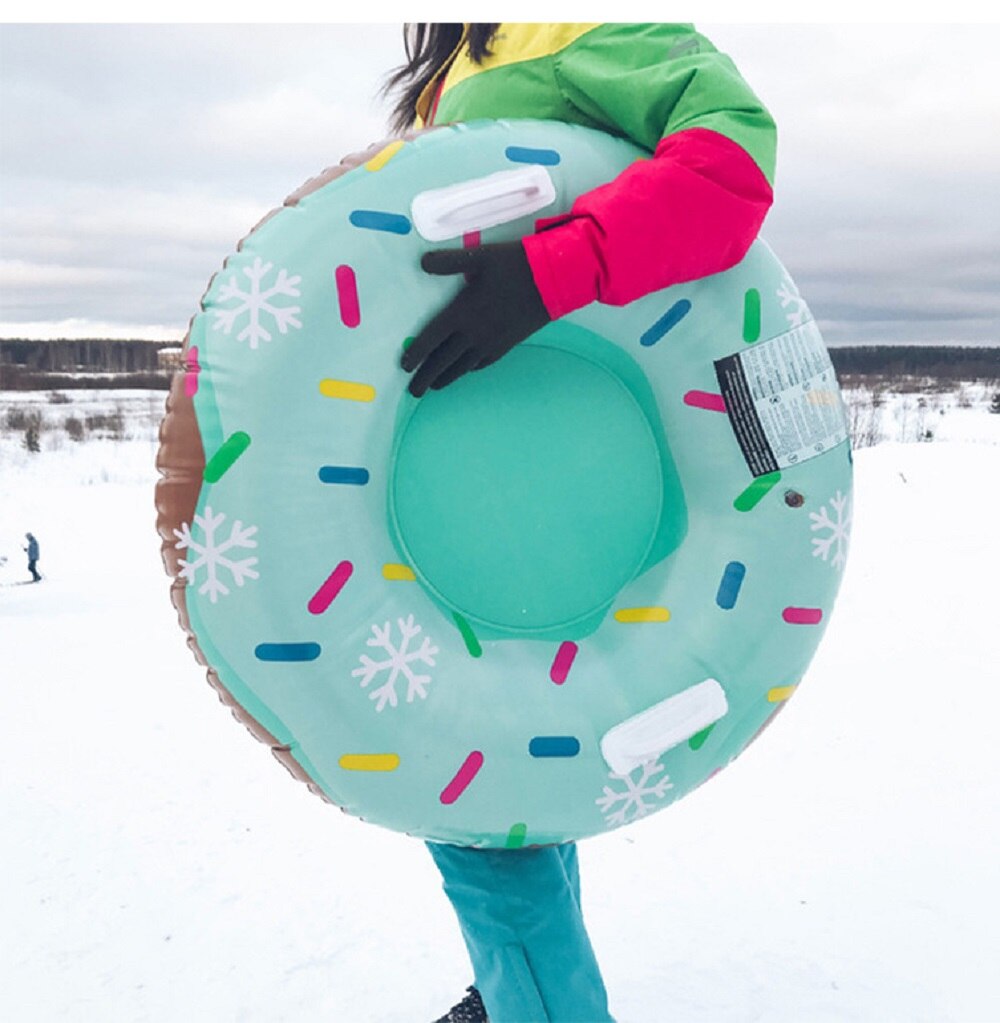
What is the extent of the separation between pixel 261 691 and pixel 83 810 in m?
1.56

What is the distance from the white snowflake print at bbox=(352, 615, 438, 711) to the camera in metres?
1.10

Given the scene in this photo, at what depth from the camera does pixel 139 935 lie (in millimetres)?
1885

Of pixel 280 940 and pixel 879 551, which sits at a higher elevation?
pixel 879 551

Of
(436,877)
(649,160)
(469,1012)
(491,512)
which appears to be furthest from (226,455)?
(436,877)

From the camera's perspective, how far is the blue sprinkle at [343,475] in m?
1.08

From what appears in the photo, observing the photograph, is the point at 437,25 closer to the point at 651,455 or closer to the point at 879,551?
the point at 651,455

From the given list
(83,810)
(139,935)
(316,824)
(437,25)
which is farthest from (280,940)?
(437,25)

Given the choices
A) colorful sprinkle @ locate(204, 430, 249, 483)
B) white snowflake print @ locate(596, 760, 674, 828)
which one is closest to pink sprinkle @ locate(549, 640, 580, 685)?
white snowflake print @ locate(596, 760, 674, 828)

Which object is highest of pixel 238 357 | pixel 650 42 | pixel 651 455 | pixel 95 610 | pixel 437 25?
pixel 437 25

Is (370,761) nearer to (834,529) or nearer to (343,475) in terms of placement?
(343,475)

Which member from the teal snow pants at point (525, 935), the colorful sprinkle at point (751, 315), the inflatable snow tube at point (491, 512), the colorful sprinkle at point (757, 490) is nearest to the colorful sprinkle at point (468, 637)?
the inflatable snow tube at point (491, 512)

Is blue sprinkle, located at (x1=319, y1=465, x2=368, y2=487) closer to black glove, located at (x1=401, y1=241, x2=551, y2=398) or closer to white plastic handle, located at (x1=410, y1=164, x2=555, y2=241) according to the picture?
black glove, located at (x1=401, y1=241, x2=551, y2=398)

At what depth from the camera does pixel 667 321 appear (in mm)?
1182

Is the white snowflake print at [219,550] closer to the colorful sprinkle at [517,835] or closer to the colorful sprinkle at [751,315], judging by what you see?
the colorful sprinkle at [517,835]
